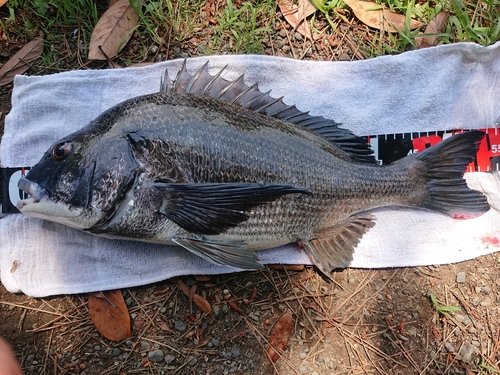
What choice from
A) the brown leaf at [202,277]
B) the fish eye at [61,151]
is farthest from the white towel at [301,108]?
the fish eye at [61,151]

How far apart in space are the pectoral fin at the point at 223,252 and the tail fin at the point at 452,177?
1433 mm

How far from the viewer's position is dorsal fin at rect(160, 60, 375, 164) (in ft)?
9.52

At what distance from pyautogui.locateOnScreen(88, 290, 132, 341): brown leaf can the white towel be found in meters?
0.08

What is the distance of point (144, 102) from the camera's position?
2.66m

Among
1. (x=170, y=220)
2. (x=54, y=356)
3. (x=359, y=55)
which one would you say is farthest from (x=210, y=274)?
(x=359, y=55)

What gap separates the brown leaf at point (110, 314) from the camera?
2893 millimetres

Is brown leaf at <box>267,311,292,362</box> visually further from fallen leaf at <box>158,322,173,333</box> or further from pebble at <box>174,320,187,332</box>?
fallen leaf at <box>158,322,173,333</box>

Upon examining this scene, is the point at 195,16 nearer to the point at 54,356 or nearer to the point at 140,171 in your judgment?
the point at 140,171

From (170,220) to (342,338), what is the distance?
5.07ft

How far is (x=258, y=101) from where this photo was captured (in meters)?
2.93

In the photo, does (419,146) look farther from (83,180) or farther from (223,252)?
(83,180)

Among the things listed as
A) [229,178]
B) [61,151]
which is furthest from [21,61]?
[229,178]

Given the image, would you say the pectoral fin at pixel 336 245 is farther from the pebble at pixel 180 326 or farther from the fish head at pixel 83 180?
the fish head at pixel 83 180

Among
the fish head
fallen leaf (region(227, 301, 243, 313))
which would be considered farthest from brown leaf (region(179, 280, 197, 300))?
the fish head
